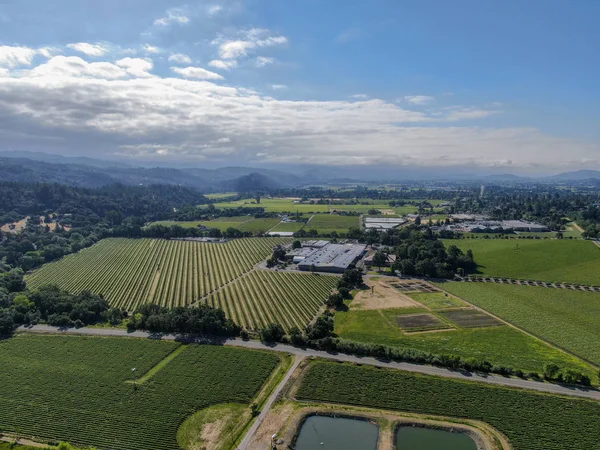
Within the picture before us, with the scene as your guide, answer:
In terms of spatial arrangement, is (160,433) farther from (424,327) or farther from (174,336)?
(424,327)

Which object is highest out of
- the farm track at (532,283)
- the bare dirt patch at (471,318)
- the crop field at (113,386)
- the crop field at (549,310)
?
the farm track at (532,283)

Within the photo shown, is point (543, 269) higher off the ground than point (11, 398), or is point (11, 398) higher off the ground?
point (543, 269)

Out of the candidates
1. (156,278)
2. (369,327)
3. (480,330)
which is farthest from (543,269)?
(156,278)

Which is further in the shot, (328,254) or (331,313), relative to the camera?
(328,254)

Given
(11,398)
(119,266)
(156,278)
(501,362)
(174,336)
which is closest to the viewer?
(11,398)

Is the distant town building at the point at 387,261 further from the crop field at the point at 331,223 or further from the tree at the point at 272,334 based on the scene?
the tree at the point at 272,334

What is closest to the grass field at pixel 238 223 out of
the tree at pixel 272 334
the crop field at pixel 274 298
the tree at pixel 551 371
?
the crop field at pixel 274 298

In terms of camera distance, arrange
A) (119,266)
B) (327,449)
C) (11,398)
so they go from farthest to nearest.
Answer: (119,266)
(11,398)
(327,449)
